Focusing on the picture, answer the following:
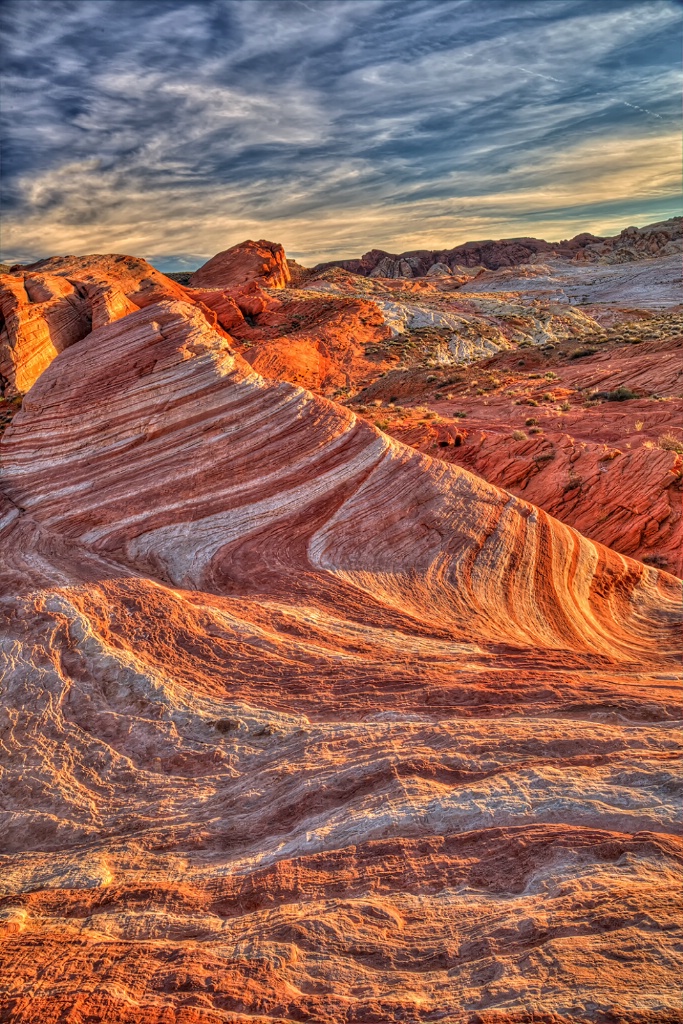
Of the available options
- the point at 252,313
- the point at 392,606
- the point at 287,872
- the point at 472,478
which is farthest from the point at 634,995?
the point at 252,313

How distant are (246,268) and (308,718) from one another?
3239 inches

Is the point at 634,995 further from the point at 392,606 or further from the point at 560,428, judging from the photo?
the point at 560,428

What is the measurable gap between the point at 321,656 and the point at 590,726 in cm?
300

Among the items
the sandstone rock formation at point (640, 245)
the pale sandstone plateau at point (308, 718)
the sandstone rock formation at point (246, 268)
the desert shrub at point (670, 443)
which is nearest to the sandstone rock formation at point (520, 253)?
the sandstone rock formation at point (640, 245)

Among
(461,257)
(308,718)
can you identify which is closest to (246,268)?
(308,718)

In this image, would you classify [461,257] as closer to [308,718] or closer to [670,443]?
[670,443]

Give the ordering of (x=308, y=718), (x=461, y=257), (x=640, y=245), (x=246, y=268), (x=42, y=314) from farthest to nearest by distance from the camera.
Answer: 1. (x=461, y=257)
2. (x=640, y=245)
3. (x=246, y=268)
4. (x=42, y=314)
5. (x=308, y=718)

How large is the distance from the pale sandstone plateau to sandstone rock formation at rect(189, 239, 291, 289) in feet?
224

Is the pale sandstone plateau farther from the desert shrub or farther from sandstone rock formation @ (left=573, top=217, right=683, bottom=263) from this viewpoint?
sandstone rock formation @ (left=573, top=217, right=683, bottom=263)

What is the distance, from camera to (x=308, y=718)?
629 cm

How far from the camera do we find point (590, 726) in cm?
600

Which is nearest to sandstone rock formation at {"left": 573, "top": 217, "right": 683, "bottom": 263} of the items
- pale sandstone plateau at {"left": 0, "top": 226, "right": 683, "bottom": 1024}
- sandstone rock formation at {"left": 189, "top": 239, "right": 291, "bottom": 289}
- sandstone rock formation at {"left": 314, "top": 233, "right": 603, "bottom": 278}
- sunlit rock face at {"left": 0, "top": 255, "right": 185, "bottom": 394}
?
sandstone rock formation at {"left": 314, "top": 233, "right": 603, "bottom": 278}

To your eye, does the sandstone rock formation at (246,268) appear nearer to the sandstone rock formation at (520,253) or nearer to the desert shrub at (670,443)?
the sandstone rock formation at (520,253)

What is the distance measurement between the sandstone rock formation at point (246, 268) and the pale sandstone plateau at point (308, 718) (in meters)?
68.2
